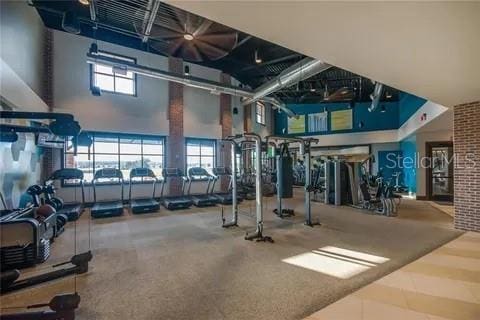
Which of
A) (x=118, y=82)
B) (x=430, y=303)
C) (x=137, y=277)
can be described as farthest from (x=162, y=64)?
(x=430, y=303)

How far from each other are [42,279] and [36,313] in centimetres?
86

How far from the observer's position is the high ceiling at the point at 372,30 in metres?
2.11

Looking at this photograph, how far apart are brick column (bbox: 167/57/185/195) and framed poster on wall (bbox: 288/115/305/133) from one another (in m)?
7.72

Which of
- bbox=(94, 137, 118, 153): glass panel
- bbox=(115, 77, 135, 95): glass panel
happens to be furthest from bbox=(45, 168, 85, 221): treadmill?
bbox=(115, 77, 135, 95): glass panel

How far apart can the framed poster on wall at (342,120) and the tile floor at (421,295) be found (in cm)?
1112

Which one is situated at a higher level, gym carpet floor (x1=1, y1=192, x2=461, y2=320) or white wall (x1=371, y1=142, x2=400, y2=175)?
white wall (x1=371, y1=142, x2=400, y2=175)

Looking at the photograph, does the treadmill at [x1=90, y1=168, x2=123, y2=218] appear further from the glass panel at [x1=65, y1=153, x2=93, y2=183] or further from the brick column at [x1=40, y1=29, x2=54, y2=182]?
the brick column at [x1=40, y1=29, x2=54, y2=182]

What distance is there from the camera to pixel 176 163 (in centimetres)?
1041

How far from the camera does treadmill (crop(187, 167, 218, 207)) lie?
29.3 feet

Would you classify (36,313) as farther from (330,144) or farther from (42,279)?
(330,144)

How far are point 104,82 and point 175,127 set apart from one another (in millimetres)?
2902

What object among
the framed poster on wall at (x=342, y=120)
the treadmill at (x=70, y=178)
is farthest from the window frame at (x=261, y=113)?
the treadmill at (x=70, y=178)

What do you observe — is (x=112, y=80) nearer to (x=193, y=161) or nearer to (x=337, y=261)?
(x=193, y=161)

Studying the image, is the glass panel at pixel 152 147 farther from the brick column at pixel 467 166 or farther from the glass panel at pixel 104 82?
the brick column at pixel 467 166
